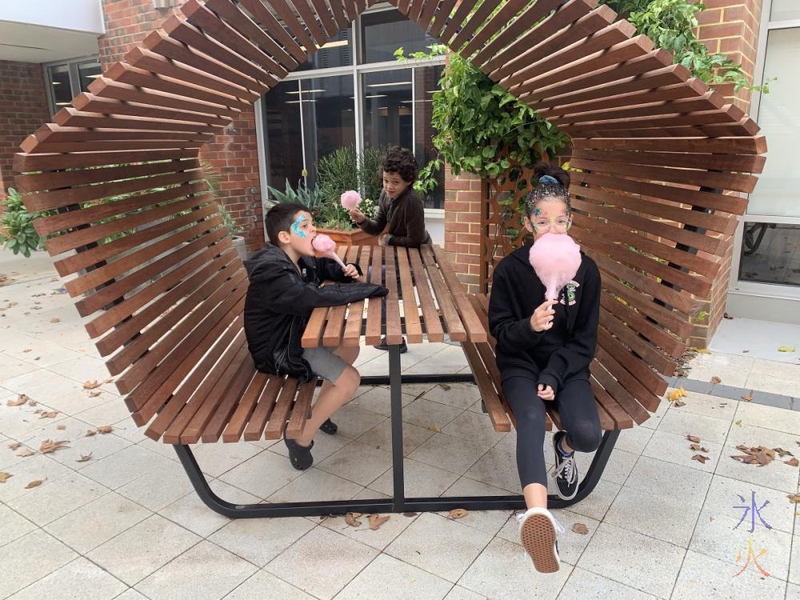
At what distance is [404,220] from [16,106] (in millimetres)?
9899

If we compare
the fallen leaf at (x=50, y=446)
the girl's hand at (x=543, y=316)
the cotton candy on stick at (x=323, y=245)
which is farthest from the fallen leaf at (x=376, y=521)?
the fallen leaf at (x=50, y=446)

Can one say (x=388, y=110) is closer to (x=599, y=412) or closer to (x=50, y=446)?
(x=50, y=446)

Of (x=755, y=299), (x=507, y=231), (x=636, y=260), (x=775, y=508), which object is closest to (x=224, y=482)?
(x=636, y=260)

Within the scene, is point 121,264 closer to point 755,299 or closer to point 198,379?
point 198,379

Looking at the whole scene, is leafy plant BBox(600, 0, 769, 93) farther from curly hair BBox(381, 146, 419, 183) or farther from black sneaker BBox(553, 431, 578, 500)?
black sneaker BBox(553, 431, 578, 500)

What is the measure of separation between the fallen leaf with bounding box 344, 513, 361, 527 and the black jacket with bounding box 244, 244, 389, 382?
2.20 ft

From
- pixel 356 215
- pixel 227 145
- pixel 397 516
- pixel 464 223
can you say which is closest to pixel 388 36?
pixel 227 145

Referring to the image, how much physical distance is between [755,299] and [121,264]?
527cm

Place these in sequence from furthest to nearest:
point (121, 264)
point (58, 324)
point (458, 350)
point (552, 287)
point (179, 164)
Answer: point (58, 324), point (458, 350), point (179, 164), point (121, 264), point (552, 287)

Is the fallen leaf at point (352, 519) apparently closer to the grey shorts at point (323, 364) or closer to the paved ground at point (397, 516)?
the paved ground at point (397, 516)

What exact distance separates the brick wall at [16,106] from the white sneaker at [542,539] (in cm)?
1152

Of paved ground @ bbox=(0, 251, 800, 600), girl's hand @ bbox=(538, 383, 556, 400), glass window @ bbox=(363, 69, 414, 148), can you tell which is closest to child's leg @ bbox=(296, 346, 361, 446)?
paved ground @ bbox=(0, 251, 800, 600)

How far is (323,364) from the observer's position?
282 centimetres

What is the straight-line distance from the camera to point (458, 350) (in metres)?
4.95
